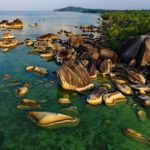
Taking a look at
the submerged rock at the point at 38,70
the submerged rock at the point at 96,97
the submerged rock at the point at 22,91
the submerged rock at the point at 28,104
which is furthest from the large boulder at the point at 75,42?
the submerged rock at the point at 28,104

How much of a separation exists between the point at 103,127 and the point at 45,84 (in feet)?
24.2

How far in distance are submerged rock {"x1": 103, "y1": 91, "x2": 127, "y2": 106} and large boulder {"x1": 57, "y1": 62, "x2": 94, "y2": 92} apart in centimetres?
231

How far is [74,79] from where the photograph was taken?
19.4m

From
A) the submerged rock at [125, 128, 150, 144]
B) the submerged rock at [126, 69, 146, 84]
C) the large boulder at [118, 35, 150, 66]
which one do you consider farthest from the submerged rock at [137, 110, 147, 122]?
the large boulder at [118, 35, 150, 66]

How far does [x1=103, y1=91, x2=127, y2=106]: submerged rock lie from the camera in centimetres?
1719

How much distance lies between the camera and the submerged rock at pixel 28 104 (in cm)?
1652

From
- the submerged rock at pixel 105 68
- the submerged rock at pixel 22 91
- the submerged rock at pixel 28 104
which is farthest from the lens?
the submerged rock at pixel 105 68

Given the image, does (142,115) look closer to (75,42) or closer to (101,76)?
(101,76)

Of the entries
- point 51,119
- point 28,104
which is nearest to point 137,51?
point 28,104

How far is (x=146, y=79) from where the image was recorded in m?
21.4

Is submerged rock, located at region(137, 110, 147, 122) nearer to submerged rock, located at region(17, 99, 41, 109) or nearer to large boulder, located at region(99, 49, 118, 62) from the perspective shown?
submerged rock, located at region(17, 99, 41, 109)

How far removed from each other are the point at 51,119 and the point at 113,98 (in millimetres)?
4828

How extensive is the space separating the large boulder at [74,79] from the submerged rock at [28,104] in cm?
310

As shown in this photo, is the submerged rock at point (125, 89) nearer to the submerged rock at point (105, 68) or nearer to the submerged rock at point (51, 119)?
the submerged rock at point (105, 68)
